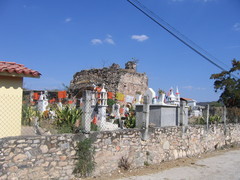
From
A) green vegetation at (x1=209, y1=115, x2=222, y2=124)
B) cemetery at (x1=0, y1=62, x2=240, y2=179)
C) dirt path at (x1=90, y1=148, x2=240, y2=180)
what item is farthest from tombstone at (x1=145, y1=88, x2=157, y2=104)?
green vegetation at (x1=209, y1=115, x2=222, y2=124)

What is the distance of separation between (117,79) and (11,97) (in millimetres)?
17406

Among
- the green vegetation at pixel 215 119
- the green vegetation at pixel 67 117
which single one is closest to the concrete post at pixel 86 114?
the green vegetation at pixel 67 117

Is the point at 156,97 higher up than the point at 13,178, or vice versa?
the point at 156,97

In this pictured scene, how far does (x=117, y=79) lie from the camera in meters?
22.6

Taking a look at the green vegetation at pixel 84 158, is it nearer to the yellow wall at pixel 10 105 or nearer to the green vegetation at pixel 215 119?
the yellow wall at pixel 10 105

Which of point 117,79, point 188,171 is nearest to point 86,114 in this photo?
point 188,171

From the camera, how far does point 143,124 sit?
7773 millimetres

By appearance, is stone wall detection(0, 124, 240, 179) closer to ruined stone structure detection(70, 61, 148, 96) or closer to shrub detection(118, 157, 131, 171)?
shrub detection(118, 157, 131, 171)

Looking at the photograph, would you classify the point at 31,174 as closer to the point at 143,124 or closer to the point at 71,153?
the point at 71,153

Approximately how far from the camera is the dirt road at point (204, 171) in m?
6.85

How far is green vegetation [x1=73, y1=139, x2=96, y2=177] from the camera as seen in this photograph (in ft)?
19.5

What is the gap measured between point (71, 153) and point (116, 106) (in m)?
11.0

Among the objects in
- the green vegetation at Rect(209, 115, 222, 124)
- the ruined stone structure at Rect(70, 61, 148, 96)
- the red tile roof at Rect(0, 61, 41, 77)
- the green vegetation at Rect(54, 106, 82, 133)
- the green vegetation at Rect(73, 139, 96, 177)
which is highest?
the ruined stone structure at Rect(70, 61, 148, 96)

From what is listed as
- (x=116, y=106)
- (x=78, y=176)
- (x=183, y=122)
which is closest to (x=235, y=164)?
(x=183, y=122)
